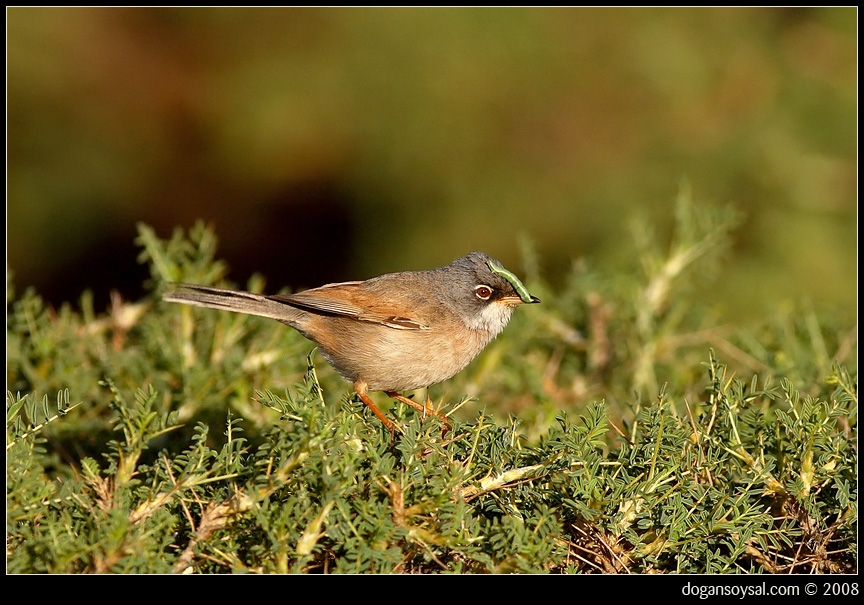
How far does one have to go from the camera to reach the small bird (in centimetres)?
387

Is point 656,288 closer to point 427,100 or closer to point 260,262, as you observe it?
point 427,100

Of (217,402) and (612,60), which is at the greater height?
(612,60)

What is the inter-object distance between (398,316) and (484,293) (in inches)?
17.6

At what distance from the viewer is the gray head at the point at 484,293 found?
4.12 metres

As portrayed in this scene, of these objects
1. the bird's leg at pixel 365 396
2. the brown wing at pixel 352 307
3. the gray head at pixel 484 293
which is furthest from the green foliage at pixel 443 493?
the gray head at pixel 484 293

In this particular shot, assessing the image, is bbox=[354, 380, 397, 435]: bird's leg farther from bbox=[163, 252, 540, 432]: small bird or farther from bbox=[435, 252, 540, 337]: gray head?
bbox=[435, 252, 540, 337]: gray head

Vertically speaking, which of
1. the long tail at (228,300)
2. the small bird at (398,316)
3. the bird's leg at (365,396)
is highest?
the long tail at (228,300)

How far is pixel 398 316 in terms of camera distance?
13.2 feet

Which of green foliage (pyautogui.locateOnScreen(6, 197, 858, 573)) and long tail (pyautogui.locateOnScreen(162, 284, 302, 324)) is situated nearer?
green foliage (pyautogui.locateOnScreen(6, 197, 858, 573))

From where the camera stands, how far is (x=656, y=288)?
16.0ft

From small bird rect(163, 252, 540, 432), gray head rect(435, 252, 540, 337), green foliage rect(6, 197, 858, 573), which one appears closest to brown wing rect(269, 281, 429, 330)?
small bird rect(163, 252, 540, 432)

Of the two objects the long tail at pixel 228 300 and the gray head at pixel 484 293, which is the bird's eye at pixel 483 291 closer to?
the gray head at pixel 484 293
